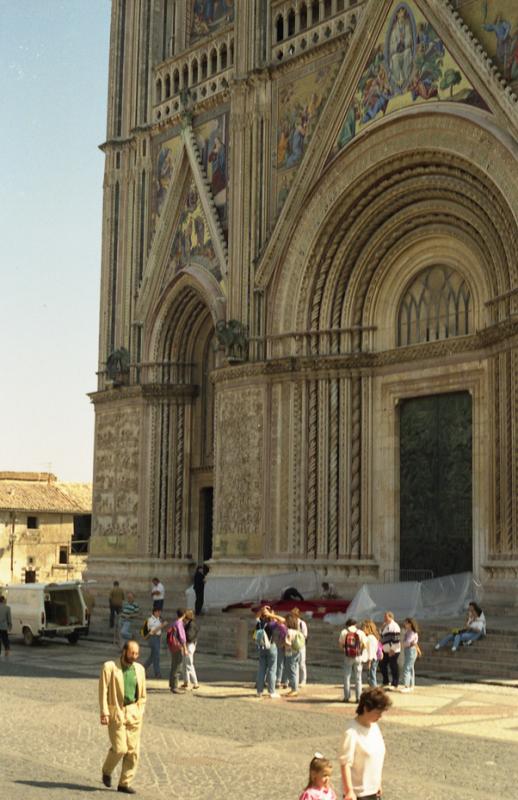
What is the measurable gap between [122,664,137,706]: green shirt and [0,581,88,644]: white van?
16323mm

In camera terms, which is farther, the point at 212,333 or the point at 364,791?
the point at 212,333

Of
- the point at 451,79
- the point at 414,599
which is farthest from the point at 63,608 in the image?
the point at 451,79

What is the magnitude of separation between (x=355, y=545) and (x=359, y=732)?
21820 millimetres

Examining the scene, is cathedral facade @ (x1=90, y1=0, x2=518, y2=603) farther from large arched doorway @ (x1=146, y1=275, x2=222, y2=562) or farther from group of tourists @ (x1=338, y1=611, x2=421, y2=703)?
group of tourists @ (x1=338, y1=611, x2=421, y2=703)

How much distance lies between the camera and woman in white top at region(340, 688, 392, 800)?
6.86 metres

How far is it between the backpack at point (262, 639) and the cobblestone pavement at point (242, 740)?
77cm

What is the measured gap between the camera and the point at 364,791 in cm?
688

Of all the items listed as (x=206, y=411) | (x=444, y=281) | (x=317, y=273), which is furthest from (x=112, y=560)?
(x=444, y=281)

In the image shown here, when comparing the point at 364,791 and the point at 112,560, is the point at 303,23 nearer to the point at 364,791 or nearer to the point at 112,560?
the point at 112,560

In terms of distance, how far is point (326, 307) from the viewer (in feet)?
97.5

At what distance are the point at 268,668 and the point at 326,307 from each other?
13623 millimetres

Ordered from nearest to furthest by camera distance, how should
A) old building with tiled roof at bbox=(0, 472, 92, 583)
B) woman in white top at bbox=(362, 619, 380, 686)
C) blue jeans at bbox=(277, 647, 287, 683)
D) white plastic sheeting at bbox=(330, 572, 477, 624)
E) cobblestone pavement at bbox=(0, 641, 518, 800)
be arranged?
1. cobblestone pavement at bbox=(0, 641, 518, 800)
2. woman in white top at bbox=(362, 619, 380, 686)
3. blue jeans at bbox=(277, 647, 287, 683)
4. white plastic sheeting at bbox=(330, 572, 477, 624)
5. old building with tiled roof at bbox=(0, 472, 92, 583)

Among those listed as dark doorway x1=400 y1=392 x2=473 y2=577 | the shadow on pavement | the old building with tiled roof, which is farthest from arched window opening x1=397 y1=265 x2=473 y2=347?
the old building with tiled roof

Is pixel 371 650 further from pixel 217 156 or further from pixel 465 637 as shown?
pixel 217 156
